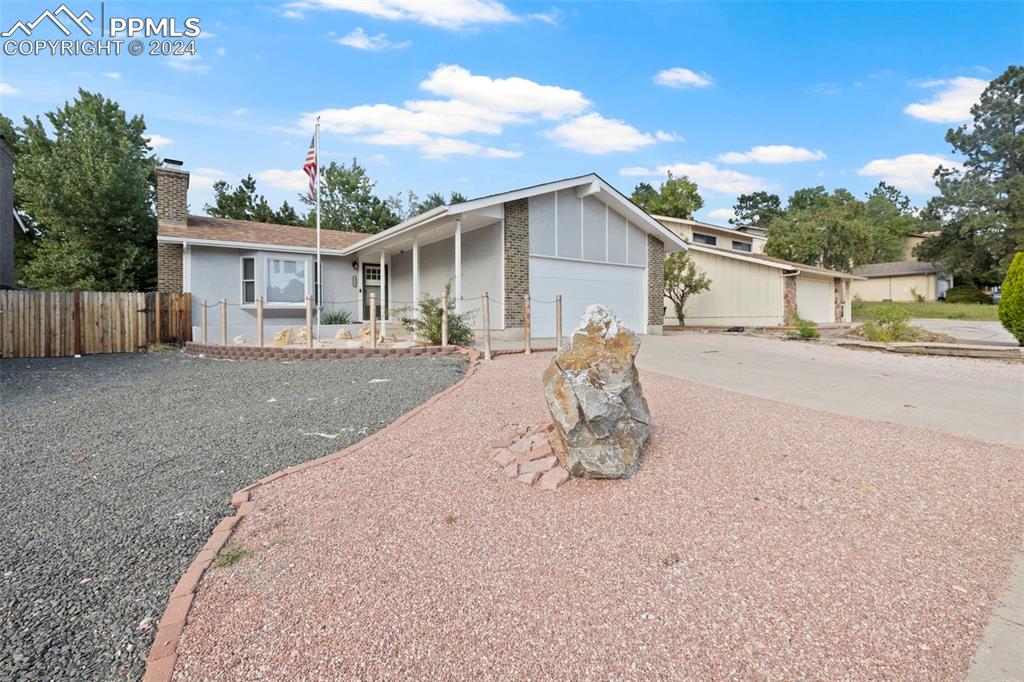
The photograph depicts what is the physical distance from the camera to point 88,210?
17578 millimetres

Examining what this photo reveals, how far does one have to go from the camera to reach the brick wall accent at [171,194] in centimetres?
1427

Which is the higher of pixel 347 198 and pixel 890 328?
pixel 347 198

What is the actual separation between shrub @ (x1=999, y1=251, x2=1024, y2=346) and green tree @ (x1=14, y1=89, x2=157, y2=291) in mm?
26515

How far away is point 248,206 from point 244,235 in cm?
1423

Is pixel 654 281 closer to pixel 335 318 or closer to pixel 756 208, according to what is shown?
pixel 335 318

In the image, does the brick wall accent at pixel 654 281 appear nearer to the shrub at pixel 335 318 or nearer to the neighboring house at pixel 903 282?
the shrub at pixel 335 318

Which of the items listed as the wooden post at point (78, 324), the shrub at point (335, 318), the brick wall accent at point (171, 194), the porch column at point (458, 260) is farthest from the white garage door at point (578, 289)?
the brick wall accent at point (171, 194)

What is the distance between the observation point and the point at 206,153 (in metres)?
16.4

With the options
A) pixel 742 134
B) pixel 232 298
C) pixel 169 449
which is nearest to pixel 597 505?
pixel 169 449

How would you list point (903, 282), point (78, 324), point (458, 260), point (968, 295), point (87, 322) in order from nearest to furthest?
point (458, 260)
point (78, 324)
point (87, 322)
point (968, 295)
point (903, 282)

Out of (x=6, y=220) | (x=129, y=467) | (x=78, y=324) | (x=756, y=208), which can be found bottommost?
(x=129, y=467)

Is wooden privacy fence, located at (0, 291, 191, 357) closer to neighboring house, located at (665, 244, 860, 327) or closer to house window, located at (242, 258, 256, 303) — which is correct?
house window, located at (242, 258, 256, 303)

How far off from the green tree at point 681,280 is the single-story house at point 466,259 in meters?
2.83

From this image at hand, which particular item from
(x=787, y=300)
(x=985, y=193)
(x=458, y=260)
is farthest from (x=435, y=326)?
(x=985, y=193)
